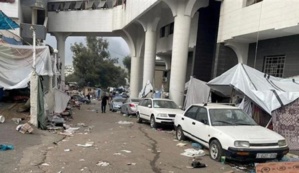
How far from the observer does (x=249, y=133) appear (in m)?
7.88

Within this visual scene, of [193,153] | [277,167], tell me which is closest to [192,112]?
[193,153]

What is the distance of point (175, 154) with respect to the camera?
8758 millimetres

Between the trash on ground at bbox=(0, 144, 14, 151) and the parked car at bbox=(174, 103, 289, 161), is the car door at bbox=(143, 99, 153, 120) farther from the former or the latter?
the trash on ground at bbox=(0, 144, 14, 151)

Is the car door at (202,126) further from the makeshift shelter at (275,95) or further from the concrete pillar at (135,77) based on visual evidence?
the concrete pillar at (135,77)

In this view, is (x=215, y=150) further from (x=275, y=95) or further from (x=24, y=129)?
(x=24, y=129)

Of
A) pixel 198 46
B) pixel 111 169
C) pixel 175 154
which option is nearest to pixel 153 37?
pixel 198 46

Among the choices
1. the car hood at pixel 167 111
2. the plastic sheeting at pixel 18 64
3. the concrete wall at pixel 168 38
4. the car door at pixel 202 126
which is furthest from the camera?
the concrete wall at pixel 168 38

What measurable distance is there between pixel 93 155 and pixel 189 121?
11.3ft

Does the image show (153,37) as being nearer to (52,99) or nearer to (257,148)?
(52,99)

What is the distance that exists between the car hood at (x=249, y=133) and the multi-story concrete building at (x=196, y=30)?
576 cm

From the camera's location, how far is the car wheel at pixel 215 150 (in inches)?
311

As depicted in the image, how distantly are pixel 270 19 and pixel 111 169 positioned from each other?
10056 mm

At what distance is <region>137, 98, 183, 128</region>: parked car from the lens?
14.4 metres

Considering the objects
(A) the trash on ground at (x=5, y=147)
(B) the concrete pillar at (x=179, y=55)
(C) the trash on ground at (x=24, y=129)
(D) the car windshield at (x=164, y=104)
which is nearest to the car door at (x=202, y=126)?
(A) the trash on ground at (x=5, y=147)
